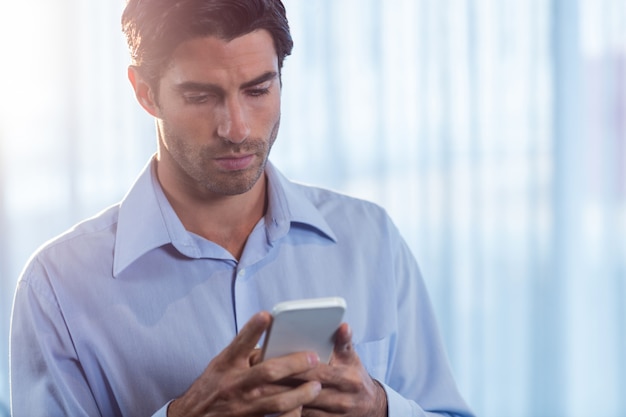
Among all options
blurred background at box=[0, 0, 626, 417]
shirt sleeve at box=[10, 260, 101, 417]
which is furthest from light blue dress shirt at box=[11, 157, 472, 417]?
blurred background at box=[0, 0, 626, 417]

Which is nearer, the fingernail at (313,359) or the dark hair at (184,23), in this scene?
the fingernail at (313,359)

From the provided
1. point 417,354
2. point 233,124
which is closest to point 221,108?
point 233,124

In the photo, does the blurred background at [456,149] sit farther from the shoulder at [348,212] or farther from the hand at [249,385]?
the hand at [249,385]

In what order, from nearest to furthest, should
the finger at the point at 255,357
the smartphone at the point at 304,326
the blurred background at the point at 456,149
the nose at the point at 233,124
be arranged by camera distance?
the smartphone at the point at 304,326 → the finger at the point at 255,357 → the nose at the point at 233,124 → the blurred background at the point at 456,149

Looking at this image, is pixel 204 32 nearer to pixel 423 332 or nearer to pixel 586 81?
pixel 423 332

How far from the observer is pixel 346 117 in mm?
2934

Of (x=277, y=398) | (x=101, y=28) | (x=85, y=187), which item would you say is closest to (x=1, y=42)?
(x=101, y=28)

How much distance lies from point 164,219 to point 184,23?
327 millimetres

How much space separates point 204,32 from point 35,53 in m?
1.73

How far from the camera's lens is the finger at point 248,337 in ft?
3.29

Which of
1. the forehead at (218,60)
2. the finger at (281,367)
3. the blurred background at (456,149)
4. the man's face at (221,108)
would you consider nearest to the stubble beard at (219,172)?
the man's face at (221,108)

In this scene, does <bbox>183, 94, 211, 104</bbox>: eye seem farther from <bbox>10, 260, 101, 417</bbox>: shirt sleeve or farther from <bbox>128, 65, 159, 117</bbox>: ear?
<bbox>10, 260, 101, 417</bbox>: shirt sleeve

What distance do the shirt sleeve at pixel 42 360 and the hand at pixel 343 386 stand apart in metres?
0.39

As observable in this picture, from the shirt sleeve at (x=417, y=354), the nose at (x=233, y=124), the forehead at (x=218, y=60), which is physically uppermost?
the forehead at (x=218, y=60)
